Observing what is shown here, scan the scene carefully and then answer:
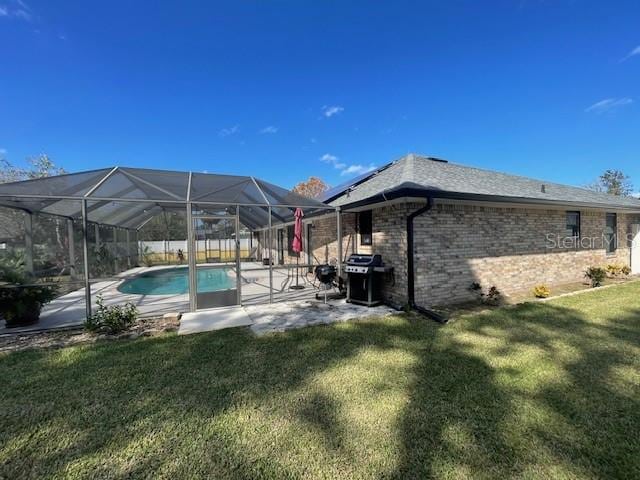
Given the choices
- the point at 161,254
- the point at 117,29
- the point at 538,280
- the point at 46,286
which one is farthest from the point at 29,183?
the point at 538,280

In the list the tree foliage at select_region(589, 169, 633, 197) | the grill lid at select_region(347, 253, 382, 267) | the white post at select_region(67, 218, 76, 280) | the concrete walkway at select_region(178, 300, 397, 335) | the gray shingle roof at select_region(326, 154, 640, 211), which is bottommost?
the concrete walkway at select_region(178, 300, 397, 335)

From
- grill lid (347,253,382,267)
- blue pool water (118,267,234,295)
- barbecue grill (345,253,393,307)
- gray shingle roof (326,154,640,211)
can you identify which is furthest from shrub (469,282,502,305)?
blue pool water (118,267,234,295)

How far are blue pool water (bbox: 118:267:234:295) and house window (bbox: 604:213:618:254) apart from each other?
13.9 meters

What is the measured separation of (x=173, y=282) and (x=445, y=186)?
33.8 feet

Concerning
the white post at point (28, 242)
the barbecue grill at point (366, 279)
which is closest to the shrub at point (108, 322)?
the white post at point (28, 242)

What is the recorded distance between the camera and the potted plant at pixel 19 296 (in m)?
5.28

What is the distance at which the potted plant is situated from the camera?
528 centimetres

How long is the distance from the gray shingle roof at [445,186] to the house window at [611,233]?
0.67m

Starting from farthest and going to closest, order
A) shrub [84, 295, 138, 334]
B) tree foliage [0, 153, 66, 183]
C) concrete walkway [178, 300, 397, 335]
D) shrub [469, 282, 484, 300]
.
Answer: tree foliage [0, 153, 66, 183], shrub [469, 282, 484, 300], concrete walkway [178, 300, 397, 335], shrub [84, 295, 138, 334]

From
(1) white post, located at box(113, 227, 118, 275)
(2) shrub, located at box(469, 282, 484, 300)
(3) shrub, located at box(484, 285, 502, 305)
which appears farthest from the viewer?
(1) white post, located at box(113, 227, 118, 275)

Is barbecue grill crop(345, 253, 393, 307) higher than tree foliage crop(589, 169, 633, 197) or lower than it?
lower

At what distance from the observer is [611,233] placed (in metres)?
11.0

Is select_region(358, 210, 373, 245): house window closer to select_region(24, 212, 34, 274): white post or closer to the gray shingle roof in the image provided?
the gray shingle roof

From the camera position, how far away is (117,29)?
7.74 meters
